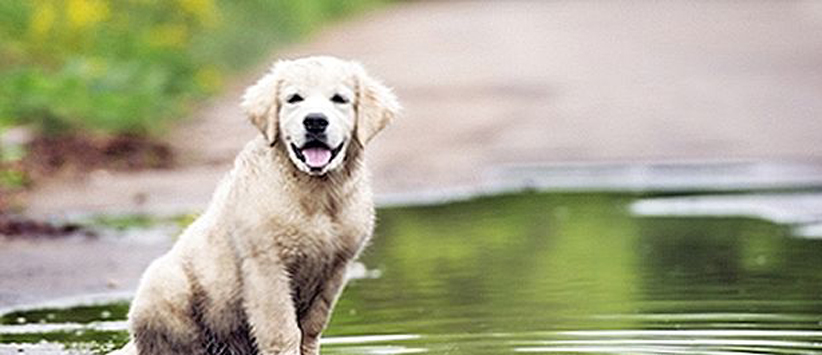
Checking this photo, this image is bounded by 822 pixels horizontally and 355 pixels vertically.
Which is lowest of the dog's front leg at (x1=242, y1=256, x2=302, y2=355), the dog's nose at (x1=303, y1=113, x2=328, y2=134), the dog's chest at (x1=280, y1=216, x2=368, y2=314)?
the dog's front leg at (x1=242, y1=256, x2=302, y2=355)

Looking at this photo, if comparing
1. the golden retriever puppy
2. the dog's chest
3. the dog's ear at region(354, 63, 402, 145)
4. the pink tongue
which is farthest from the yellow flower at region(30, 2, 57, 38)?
the pink tongue

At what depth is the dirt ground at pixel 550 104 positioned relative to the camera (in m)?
17.7

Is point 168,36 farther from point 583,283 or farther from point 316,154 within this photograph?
point 316,154

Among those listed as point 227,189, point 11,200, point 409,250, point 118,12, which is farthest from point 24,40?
point 227,189

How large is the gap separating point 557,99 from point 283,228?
1464 centimetres

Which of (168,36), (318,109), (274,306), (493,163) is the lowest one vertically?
(274,306)

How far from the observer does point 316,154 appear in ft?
25.4

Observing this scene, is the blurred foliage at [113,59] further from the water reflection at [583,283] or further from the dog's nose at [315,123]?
the dog's nose at [315,123]

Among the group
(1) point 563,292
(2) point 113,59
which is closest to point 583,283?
(1) point 563,292

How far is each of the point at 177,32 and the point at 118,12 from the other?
0.68 meters

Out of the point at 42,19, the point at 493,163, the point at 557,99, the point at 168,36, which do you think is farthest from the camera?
the point at 168,36

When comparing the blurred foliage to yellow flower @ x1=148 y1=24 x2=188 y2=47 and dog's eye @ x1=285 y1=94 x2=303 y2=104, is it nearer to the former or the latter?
yellow flower @ x1=148 y1=24 x2=188 y2=47

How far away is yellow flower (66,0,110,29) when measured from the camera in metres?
22.3

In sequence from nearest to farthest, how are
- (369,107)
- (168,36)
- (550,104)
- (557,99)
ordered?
(369,107) → (550,104) → (557,99) → (168,36)
